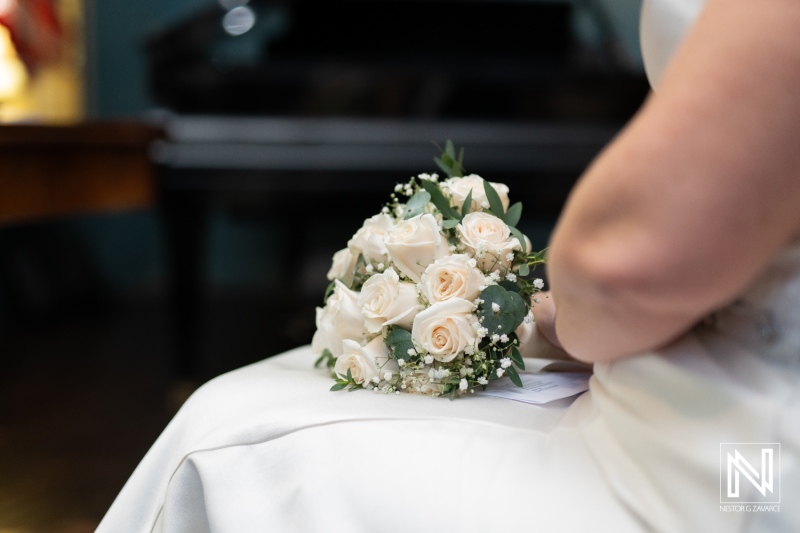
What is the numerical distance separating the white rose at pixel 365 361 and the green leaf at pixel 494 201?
199 millimetres

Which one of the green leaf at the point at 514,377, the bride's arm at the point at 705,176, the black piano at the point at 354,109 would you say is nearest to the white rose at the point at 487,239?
the green leaf at the point at 514,377

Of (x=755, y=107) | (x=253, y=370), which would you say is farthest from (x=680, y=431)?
(x=253, y=370)

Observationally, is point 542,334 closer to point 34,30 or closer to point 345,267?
point 345,267

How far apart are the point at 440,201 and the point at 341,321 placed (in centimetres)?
17

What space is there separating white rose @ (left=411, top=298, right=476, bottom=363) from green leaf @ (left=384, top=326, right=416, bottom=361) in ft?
0.05

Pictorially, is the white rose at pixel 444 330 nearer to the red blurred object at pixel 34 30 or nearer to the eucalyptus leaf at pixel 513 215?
the eucalyptus leaf at pixel 513 215

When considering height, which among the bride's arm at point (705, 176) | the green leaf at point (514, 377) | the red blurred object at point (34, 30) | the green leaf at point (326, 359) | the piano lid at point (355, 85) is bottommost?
the green leaf at point (326, 359)

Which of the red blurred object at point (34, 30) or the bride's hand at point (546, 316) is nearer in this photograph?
the bride's hand at point (546, 316)

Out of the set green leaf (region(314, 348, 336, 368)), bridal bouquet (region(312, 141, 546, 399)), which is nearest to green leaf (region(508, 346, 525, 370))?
bridal bouquet (region(312, 141, 546, 399))

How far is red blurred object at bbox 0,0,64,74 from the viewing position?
3420 mm

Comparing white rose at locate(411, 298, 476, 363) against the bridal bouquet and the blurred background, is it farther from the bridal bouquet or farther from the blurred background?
the blurred background

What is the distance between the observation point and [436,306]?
801 mm

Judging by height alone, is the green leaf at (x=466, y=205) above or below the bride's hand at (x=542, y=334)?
above

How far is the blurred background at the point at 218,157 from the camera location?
2369 millimetres
